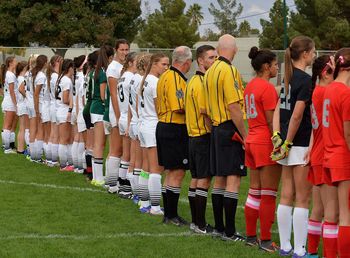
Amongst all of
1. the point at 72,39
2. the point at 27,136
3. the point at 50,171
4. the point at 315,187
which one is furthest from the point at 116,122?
the point at 72,39

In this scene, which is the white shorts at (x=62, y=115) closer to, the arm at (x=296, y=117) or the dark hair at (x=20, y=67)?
the dark hair at (x=20, y=67)

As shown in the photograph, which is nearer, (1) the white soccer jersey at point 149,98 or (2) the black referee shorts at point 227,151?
(2) the black referee shorts at point 227,151

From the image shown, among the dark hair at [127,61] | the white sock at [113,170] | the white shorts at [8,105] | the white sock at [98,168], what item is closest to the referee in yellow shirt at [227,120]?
the dark hair at [127,61]

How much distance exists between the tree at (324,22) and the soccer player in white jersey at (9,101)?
37.6 meters

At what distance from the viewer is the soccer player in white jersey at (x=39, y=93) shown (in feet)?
47.6

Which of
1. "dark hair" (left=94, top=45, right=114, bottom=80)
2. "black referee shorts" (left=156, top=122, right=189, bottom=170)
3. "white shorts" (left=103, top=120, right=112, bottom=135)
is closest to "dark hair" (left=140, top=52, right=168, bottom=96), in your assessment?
"black referee shorts" (left=156, top=122, right=189, bottom=170)

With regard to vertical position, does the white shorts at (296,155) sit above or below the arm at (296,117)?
below

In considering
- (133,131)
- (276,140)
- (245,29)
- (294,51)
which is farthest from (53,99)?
(245,29)

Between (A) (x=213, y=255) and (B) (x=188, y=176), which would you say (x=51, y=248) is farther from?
(B) (x=188, y=176)

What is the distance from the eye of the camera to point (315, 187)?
7.12 meters

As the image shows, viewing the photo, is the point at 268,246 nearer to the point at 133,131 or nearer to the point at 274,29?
the point at 133,131

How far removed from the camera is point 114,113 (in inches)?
440

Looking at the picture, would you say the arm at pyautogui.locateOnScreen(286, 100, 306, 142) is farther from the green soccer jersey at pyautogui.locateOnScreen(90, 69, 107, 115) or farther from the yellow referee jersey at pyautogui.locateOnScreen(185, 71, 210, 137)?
the green soccer jersey at pyautogui.locateOnScreen(90, 69, 107, 115)

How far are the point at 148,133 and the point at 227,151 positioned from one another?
1.90 m
